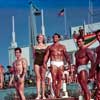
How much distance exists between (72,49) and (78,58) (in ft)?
62.6

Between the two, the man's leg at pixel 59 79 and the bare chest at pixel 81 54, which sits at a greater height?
the bare chest at pixel 81 54

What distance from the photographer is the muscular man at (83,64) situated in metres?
9.45

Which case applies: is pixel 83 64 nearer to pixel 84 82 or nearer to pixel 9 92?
pixel 84 82

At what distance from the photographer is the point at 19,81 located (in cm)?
Result: 1092

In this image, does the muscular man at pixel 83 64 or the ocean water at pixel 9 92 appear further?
the ocean water at pixel 9 92

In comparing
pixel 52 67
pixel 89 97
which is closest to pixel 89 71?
pixel 89 97

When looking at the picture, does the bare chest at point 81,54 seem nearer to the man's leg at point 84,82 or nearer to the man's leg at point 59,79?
the man's leg at point 84,82

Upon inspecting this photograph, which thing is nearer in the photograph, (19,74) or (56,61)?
(56,61)

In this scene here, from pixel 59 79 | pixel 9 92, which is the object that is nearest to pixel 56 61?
pixel 59 79

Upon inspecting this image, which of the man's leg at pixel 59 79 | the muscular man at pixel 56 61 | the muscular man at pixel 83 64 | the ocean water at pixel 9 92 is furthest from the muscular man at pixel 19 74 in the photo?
the ocean water at pixel 9 92

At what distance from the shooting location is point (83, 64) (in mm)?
9562

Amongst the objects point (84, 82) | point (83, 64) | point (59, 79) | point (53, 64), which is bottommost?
point (84, 82)

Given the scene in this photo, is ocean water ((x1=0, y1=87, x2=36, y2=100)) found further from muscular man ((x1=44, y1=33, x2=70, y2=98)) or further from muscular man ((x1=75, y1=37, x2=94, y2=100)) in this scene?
muscular man ((x1=75, y1=37, x2=94, y2=100))

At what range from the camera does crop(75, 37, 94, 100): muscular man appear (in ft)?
31.0
